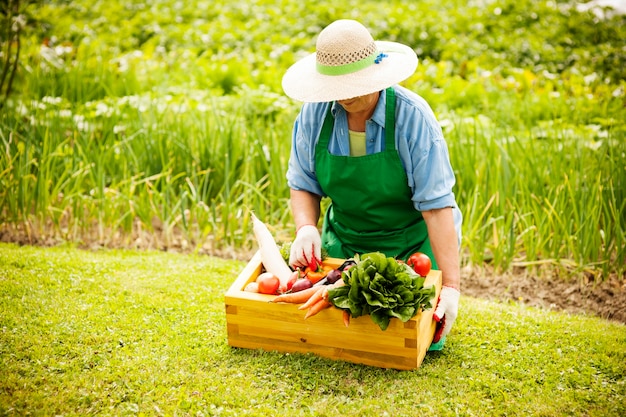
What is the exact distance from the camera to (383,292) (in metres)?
2.48

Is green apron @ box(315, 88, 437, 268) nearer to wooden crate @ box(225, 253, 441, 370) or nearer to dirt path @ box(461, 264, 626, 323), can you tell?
wooden crate @ box(225, 253, 441, 370)

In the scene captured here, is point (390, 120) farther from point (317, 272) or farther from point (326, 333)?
point (326, 333)

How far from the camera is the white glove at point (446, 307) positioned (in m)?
2.72

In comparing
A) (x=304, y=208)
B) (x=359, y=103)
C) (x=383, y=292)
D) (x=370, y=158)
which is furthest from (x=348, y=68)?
(x=383, y=292)

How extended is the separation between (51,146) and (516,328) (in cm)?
278

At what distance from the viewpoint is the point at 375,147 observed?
2730 millimetres

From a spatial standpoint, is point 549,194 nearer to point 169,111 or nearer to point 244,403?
point 244,403

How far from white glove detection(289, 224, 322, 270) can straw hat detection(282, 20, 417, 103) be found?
2.02 feet

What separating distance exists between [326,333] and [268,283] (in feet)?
1.02

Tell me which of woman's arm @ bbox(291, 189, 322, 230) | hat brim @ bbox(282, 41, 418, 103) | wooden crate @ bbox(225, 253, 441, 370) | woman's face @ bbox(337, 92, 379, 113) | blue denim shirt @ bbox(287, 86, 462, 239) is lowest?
wooden crate @ bbox(225, 253, 441, 370)

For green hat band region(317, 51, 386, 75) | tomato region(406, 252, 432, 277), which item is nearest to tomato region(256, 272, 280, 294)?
tomato region(406, 252, 432, 277)

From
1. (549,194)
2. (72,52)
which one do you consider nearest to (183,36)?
(72,52)

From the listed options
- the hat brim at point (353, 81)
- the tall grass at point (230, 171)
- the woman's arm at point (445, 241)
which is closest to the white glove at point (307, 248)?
the woman's arm at point (445, 241)

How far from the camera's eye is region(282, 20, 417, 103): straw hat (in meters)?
2.51
